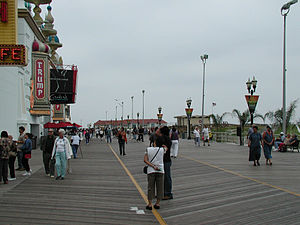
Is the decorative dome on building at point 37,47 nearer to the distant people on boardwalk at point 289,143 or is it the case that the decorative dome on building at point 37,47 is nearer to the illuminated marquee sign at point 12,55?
the illuminated marquee sign at point 12,55

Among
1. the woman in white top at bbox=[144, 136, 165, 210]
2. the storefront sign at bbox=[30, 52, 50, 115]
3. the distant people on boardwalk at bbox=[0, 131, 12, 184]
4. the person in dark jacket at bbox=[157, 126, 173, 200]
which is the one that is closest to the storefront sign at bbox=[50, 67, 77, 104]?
the storefront sign at bbox=[30, 52, 50, 115]

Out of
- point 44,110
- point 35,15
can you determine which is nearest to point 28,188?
point 44,110

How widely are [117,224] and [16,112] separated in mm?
20933

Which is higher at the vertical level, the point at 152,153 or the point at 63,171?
the point at 152,153

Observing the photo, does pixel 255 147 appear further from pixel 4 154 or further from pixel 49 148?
pixel 4 154

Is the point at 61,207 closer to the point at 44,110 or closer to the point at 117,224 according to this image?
the point at 117,224

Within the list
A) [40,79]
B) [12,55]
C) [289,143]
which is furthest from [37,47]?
[289,143]

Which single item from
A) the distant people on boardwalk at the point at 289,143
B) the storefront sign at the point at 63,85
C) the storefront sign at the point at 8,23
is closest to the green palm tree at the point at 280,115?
the distant people on boardwalk at the point at 289,143

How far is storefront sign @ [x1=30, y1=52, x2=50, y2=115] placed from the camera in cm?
3156

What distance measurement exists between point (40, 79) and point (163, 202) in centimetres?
2605

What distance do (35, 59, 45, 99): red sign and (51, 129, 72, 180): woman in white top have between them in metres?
20.4

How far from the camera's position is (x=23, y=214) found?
295 inches

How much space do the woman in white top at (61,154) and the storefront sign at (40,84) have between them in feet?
64.3

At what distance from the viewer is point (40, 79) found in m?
32.2
